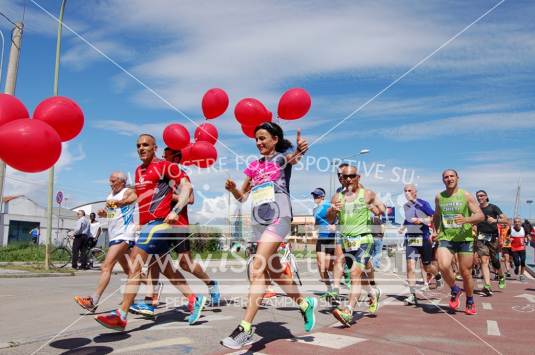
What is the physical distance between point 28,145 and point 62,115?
543 millimetres

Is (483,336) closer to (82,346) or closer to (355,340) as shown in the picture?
(355,340)

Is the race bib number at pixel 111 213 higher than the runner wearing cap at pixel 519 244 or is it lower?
higher

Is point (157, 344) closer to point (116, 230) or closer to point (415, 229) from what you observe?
point (116, 230)

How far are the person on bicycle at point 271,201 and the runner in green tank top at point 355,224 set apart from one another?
142 cm

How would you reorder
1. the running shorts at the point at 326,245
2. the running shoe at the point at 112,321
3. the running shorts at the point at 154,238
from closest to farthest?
the running shoe at the point at 112,321, the running shorts at the point at 154,238, the running shorts at the point at 326,245

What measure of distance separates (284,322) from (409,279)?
3.14 meters

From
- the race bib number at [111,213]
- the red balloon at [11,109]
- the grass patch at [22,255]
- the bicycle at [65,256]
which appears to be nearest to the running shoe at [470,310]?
the race bib number at [111,213]

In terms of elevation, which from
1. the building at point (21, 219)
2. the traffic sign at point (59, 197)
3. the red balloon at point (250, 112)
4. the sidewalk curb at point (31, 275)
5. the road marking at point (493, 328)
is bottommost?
the road marking at point (493, 328)

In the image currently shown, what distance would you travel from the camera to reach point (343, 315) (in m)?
5.24

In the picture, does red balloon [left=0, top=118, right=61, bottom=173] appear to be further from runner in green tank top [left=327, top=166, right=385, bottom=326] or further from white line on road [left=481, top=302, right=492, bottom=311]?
white line on road [left=481, top=302, right=492, bottom=311]

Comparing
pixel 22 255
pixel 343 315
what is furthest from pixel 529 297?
pixel 22 255

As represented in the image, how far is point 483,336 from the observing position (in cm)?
517

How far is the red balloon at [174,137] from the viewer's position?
7.28 metres

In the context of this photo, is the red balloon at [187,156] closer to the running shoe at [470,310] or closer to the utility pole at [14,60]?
the running shoe at [470,310]
